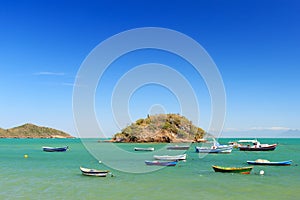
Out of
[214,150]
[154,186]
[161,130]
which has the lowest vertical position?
[154,186]

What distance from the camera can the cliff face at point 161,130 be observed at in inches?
5138

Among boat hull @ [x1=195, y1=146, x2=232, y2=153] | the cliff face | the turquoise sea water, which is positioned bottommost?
the turquoise sea water

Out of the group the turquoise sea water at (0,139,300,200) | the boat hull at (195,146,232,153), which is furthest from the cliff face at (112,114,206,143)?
the turquoise sea water at (0,139,300,200)

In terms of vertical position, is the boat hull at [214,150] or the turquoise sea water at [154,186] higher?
the boat hull at [214,150]

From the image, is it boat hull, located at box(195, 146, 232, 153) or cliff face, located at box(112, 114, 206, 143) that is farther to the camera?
cliff face, located at box(112, 114, 206, 143)

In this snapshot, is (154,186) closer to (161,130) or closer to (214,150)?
(214,150)

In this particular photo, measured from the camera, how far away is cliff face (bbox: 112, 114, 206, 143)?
428ft

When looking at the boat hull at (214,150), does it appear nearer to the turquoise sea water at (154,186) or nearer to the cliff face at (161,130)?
the turquoise sea water at (154,186)

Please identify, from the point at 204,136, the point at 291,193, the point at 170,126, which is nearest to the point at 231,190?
the point at 291,193

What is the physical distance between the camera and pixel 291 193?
2438 cm

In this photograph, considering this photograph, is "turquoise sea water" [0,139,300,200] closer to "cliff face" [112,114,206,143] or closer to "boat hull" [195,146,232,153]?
"boat hull" [195,146,232,153]

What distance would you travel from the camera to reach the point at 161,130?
131m

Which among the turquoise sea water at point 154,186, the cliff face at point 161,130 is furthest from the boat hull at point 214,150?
the cliff face at point 161,130

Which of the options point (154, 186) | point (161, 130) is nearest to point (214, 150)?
point (154, 186)
